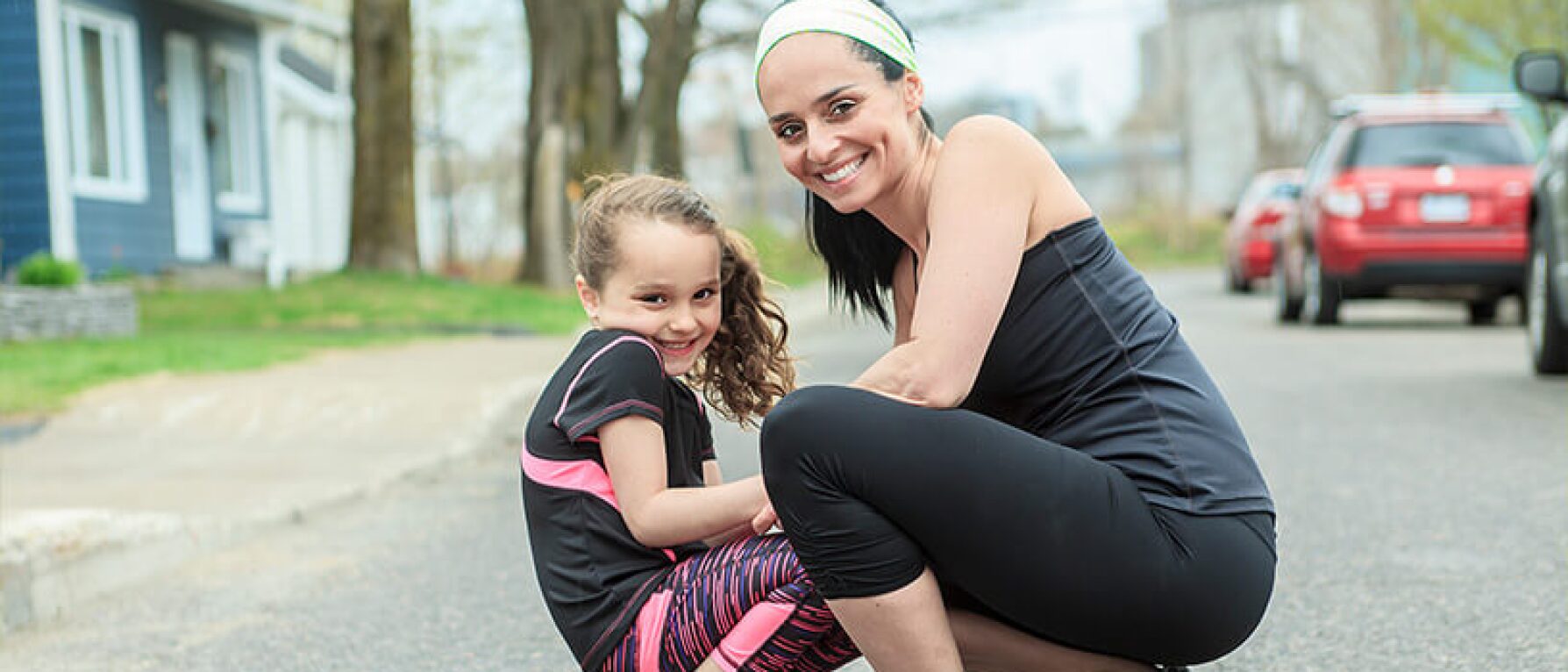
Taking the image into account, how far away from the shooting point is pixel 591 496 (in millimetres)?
2875

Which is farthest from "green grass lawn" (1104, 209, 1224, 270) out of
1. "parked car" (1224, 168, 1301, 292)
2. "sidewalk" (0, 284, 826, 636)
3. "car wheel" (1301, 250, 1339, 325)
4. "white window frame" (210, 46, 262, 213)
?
"sidewalk" (0, 284, 826, 636)

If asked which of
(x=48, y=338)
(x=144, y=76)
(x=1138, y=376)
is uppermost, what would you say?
(x=144, y=76)

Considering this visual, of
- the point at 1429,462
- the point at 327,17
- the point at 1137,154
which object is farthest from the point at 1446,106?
the point at 1137,154

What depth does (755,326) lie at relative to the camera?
10.4 feet

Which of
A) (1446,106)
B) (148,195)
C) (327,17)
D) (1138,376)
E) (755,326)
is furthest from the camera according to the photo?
(327,17)

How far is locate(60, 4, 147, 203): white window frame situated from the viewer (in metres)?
17.1

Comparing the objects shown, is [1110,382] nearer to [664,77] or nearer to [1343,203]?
[1343,203]

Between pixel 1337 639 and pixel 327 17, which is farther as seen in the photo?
pixel 327 17

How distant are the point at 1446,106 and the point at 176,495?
11.2 metres

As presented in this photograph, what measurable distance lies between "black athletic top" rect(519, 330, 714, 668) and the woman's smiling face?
434 mm

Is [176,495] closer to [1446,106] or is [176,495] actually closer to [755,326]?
[755,326]

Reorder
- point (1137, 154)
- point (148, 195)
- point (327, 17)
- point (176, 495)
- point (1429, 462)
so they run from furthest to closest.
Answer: point (1137, 154)
point (327, 17)
point (148, 195)
point (1429, 462)
point (176, 495)

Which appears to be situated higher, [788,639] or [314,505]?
[788,639]

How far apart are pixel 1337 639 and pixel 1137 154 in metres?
45.7
